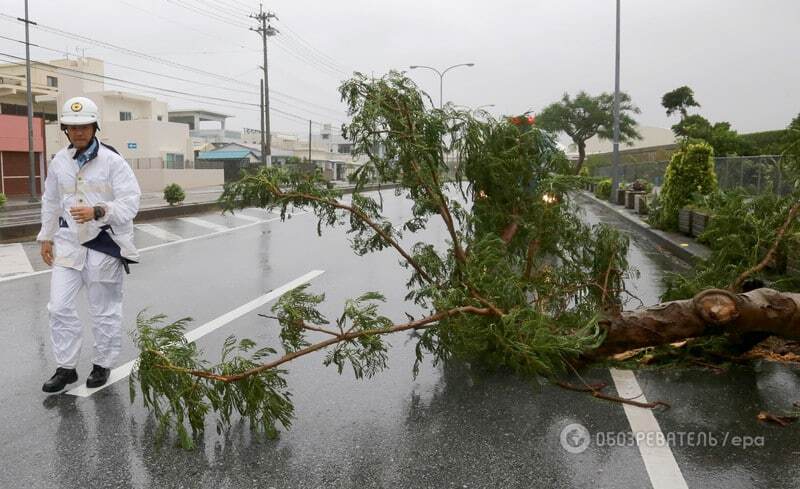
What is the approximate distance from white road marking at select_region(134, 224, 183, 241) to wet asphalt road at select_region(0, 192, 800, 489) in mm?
8019

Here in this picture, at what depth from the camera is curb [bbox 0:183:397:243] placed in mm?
4566

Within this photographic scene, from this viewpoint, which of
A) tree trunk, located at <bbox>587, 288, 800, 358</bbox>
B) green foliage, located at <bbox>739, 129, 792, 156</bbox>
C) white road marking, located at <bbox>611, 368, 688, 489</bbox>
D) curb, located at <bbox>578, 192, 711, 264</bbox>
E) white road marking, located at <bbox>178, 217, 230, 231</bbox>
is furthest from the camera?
green foliage, located at <bbox>739, 129, 792, 156</bbox>

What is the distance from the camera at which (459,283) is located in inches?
156

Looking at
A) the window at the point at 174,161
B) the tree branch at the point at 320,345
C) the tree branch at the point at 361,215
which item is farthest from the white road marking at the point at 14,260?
the window at the point at 174,161

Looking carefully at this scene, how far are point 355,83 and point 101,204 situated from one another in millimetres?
1707

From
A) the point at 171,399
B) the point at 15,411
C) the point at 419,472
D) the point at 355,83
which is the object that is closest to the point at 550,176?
the point at 355,83

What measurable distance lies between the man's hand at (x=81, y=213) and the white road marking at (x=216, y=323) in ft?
2.97

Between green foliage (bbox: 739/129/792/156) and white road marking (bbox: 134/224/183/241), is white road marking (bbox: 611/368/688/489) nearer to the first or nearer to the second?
white road marking (bbox: 134/224/183/241)

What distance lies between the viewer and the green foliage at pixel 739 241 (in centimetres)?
460

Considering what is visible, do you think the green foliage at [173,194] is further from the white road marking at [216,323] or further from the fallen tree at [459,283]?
the fallen tree at [459,283]

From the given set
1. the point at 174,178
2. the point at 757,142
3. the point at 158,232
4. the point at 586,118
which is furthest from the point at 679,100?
the point at 158,232

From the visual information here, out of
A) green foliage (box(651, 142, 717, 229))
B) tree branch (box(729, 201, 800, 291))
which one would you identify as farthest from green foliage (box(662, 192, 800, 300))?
green foliage (box(651, 142, 717, 229))

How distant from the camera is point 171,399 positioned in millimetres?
3213

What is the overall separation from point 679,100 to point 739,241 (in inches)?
2050
